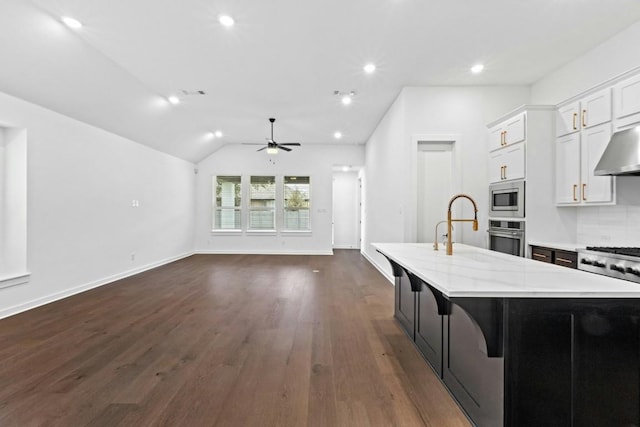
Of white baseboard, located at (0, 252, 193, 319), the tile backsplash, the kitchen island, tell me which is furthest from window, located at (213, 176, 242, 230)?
the kitchen island

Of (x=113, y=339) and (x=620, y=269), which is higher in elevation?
(x=620, y=269)

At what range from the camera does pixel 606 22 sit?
326 centimetres

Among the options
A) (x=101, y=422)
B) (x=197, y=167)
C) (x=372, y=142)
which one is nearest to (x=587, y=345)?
(x=101, y=422)

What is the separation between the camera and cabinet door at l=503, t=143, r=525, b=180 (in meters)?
3.96

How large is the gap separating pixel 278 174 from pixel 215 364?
718cm

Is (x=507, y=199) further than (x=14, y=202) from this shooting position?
Yes

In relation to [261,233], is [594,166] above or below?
above

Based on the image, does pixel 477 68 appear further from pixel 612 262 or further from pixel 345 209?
pixel 345 209

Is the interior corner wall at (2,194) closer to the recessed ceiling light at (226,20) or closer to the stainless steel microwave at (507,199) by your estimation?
the recessed ceiling light at (226,20)

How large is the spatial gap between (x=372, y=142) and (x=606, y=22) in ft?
15.8

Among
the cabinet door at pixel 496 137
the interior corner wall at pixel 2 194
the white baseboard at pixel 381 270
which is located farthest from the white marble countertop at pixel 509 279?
the interior corner wall at pixel 2 194

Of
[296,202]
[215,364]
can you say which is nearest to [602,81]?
[215,364]

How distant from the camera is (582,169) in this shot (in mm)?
3508

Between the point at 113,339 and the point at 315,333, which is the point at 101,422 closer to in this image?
the point at 113,339
